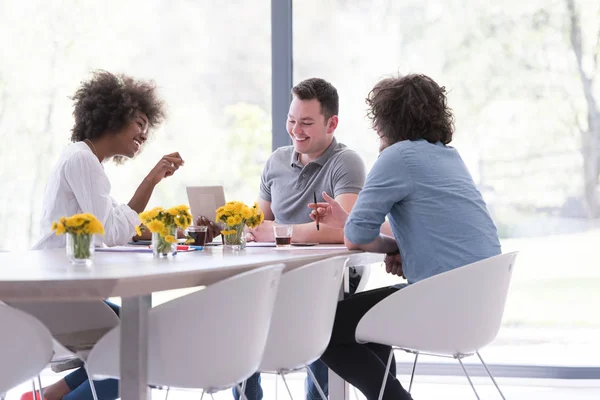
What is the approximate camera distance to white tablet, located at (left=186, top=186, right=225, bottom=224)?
10.3ft

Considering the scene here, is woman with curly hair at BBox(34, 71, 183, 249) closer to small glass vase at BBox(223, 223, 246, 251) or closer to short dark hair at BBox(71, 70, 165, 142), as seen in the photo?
short dark hair at BBox(71, 70, 165, 142)

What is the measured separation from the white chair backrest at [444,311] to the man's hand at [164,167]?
1192mm

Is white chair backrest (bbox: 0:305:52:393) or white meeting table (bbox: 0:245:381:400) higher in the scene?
white meeting table (bbox: 0:245:381:400)

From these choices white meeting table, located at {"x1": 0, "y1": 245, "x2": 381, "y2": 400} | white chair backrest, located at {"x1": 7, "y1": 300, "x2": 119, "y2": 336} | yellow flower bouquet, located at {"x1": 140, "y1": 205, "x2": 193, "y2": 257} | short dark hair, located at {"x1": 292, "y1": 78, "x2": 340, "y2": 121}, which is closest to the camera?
white meeting table, located at {"x1": 0, "y1": 245, "x2": 381, "y2": 400}

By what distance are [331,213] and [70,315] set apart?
101 centimetres

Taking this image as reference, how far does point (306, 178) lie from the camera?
370 cm

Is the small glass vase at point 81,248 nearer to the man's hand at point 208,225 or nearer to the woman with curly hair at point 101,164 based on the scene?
the woman with curly hair at point 101,164

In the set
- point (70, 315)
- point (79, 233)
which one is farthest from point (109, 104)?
point (79, 233)

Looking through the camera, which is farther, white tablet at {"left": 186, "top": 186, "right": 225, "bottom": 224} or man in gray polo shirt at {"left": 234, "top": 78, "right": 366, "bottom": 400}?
man in gray polo shirt at {"left": 234, "top": 78, "right": 366, "bottom": 400}

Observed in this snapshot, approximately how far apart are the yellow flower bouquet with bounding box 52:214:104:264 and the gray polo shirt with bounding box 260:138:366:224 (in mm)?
1561

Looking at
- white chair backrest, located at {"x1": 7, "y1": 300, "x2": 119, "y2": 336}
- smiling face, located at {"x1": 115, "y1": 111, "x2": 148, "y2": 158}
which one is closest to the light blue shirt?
white chair backrest, located at {"x1": 7, "y1": 300, "x2": 119, "y2": 336}

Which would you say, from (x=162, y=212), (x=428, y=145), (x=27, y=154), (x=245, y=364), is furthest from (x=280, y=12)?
(x=245, y=364)

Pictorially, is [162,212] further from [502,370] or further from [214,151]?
[502,370]

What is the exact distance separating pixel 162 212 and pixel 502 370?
2701 millimetres
